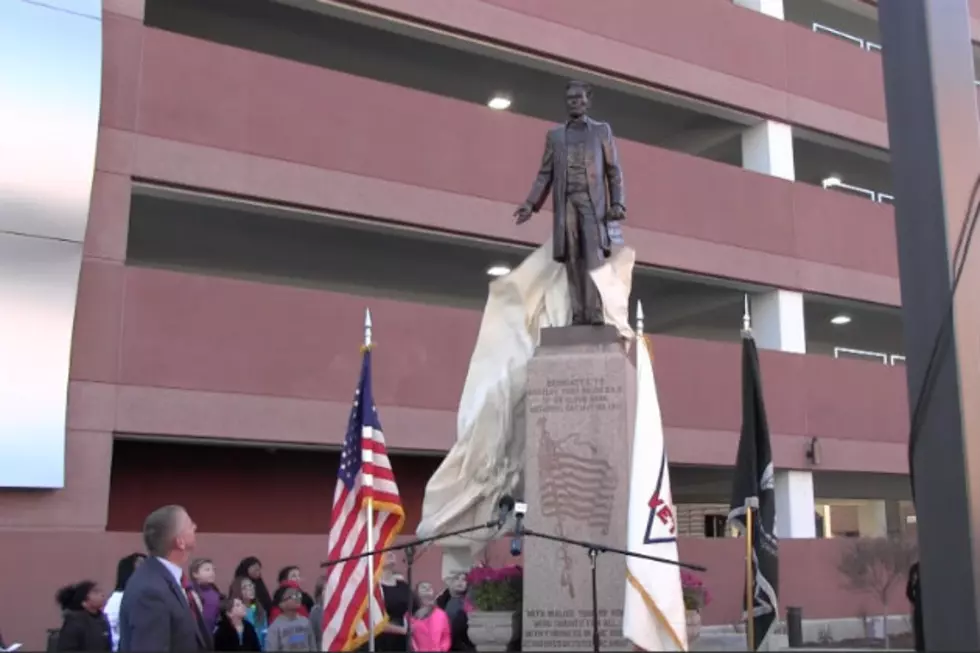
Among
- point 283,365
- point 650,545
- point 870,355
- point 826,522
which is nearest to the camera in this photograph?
point 650,545

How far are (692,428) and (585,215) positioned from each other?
10.1m

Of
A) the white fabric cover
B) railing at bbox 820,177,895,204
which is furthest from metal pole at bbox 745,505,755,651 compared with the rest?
railing at bbox 820,177,895,204

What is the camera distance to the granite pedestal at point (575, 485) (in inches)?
330

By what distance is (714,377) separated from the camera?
19.1 m

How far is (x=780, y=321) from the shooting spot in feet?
66.5

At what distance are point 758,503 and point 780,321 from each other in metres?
12.0

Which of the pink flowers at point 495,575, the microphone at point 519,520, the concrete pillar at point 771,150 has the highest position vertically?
the concrete pillar at point 771,150

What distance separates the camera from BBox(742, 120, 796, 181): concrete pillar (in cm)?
2079

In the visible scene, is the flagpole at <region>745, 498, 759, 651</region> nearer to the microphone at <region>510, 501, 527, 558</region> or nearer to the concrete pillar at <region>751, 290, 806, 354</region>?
the microphone at <region>510, 501, 527, 558</region>

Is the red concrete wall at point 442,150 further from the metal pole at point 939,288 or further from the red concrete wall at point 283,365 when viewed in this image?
the metal pole at point 939,288

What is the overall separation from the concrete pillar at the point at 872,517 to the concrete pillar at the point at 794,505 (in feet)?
24.3

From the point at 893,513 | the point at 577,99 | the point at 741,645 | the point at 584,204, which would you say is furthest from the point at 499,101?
the point at 893,513

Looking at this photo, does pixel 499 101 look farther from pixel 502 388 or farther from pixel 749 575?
pixel 749 575

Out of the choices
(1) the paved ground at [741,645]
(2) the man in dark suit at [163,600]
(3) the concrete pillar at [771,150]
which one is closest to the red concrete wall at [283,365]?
(3) the concrete pillar at [771,150]
